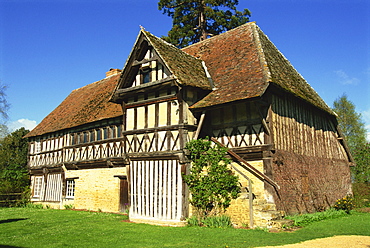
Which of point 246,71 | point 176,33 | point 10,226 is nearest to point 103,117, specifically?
point 10,226

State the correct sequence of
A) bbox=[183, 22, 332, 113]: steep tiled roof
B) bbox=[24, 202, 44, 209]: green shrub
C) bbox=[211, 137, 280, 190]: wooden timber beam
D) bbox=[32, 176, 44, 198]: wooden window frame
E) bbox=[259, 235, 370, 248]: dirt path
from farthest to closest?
bbox=[32, 176, 44, 198]: wooden window frame < bbox=[24, 202, 44, 209]: green shrub < bbox=[183, 22, 332, 113]: steep tiled roof < bbox=[211, 137, 280, 190]: wooden timber beam < bbox=[259, 235, 370, 248]: dirt path

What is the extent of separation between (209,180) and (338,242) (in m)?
4.51

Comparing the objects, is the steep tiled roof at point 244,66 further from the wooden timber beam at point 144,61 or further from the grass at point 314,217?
the grass at point 314,217

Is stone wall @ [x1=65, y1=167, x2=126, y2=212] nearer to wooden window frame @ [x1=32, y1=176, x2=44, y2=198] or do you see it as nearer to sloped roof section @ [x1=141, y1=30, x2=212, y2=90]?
wooden window frame @ [x1=32, y1=176, x2=44, y2=198]

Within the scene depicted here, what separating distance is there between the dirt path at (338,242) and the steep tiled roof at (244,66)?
15.2 ft

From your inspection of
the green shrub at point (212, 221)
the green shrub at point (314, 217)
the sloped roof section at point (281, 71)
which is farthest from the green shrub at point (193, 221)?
the sloped roof section at point (281, 71)

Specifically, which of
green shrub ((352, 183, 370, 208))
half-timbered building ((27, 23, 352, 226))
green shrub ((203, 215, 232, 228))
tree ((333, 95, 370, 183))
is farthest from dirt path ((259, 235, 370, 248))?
tree ((333, 95, 370, 183))

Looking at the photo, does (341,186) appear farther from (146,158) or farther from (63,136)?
(63,136)

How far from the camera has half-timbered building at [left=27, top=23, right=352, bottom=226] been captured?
11172mm

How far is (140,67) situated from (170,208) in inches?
227

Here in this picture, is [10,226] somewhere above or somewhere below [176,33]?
below

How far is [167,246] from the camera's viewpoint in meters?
8.22

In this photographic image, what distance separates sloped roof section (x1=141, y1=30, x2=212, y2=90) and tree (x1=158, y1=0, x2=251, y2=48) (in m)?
10.7

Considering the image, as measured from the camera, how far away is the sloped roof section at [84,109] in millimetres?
17500
